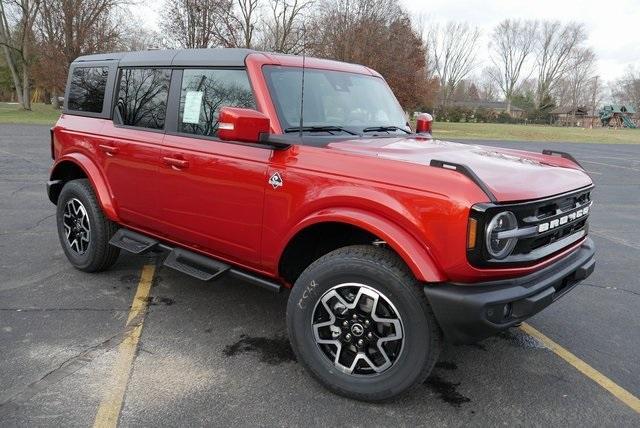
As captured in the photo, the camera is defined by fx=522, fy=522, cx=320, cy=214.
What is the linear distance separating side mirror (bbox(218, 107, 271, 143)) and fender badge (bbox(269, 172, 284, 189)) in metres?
0.24

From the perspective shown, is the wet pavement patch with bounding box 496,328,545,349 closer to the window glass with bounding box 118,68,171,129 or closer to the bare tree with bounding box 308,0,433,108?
the window glass with bounding box 118,68,171,129

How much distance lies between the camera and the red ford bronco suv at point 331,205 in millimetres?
2584

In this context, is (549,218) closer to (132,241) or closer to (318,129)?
(318,129)

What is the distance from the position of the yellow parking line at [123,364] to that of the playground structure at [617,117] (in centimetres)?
9049

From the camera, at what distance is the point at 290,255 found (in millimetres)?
3303

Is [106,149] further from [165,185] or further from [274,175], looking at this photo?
[274,175]

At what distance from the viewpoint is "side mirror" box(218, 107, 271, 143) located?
117 inches

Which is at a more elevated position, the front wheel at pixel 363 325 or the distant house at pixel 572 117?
the distant house at pixel 572 117

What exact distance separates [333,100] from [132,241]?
2.04m

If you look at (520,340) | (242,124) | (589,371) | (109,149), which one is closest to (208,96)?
(242,124)

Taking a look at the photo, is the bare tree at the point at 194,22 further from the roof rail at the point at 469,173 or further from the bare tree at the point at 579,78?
the bare tree at the point at 579,78

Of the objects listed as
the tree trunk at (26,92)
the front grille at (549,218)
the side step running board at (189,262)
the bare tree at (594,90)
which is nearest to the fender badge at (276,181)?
the side step running board at (189,262)

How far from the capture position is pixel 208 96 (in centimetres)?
370

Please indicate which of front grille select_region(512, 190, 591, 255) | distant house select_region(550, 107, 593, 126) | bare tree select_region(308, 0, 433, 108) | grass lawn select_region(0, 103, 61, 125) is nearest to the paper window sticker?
front grille select_region(512, 190, 591, 255)
